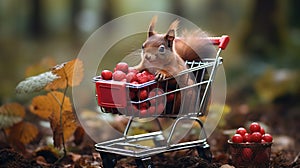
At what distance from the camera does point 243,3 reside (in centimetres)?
1700

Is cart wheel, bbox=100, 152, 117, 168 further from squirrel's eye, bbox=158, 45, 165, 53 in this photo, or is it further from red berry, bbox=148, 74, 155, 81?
squirrel's eye, bbox=158, 45, 165, 53

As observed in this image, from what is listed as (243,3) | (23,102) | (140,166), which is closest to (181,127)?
(140,166)

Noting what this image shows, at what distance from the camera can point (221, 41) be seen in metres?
4.21

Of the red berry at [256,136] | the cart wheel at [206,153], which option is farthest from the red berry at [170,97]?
the red berry at [256,136]

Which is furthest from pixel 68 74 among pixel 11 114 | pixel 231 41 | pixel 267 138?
pixel 231 41

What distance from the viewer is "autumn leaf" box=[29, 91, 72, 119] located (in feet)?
15.4

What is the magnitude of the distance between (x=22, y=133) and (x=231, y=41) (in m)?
7.07

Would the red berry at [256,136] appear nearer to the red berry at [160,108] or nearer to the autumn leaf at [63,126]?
the red berry at [160,108]

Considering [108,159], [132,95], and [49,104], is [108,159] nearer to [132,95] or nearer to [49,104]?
[132,95]

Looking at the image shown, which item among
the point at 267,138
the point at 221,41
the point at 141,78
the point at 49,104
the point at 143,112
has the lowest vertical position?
the point at 267,138

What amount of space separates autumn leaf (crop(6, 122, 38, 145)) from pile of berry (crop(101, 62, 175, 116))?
115 cm

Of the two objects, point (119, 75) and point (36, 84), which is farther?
point (36, 84)

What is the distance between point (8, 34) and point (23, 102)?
9.56 metres

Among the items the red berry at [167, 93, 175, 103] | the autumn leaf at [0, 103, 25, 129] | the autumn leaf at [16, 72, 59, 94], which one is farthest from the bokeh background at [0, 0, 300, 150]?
the autumn leaf at [16, 72, 59, 94]
